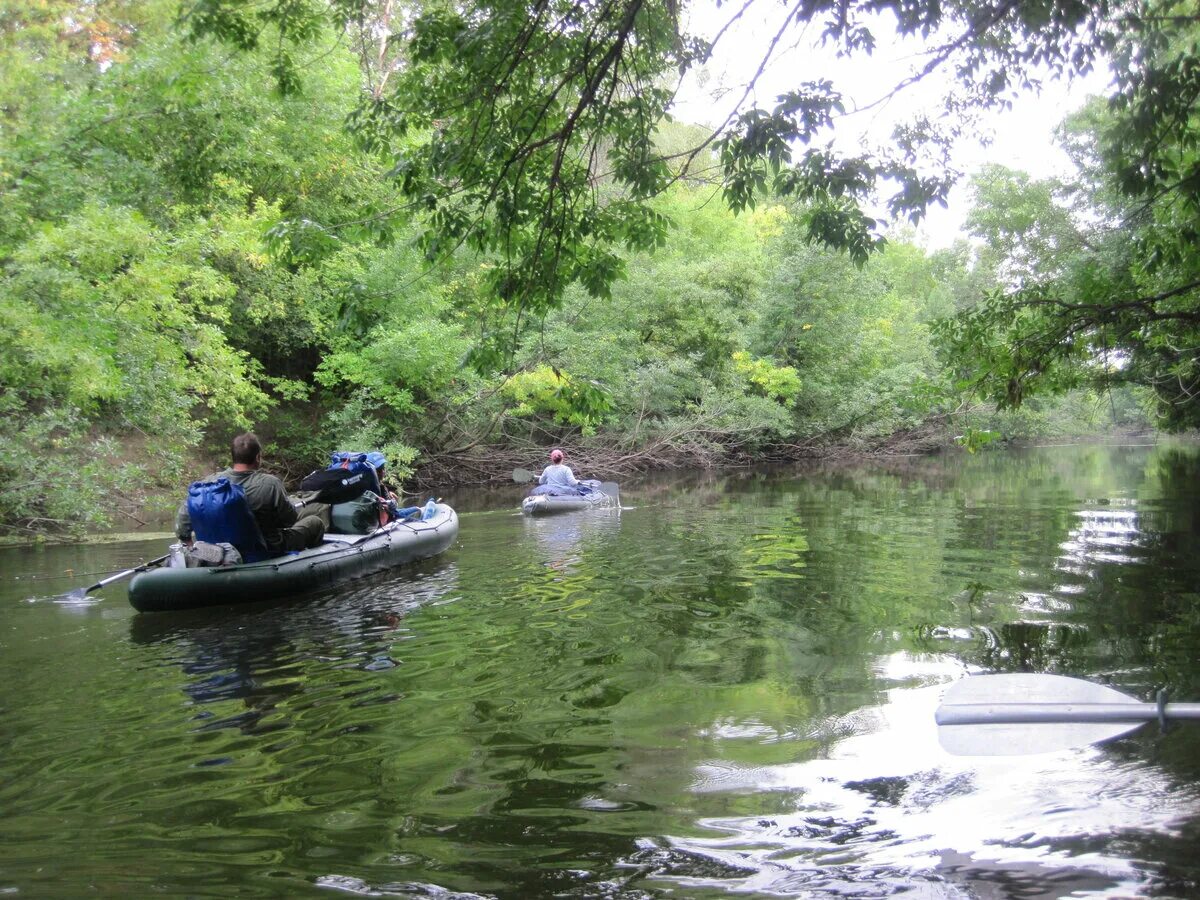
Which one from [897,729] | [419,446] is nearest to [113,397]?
[419,446]

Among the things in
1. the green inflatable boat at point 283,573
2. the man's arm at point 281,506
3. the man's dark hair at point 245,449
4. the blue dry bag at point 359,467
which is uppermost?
the man's dark hair at point 245,449

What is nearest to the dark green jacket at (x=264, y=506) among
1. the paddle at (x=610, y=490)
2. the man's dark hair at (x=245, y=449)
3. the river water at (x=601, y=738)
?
the man's dark hair at (x=245, y=449)

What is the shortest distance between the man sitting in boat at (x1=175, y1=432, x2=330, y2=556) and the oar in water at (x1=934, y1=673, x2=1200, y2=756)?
17.4 feet

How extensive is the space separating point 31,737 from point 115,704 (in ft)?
1.76

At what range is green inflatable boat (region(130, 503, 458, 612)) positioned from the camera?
6.84 m

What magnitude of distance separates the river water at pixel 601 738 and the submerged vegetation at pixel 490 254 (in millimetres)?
1856

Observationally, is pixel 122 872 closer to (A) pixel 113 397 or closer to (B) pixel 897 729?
(B) pixel 897 729

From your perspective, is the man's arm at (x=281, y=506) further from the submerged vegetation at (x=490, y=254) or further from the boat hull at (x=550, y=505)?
the boat hull at (x=550, y=505)

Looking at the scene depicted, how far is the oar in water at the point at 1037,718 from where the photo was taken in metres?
3.34

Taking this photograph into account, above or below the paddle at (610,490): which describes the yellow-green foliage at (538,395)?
above

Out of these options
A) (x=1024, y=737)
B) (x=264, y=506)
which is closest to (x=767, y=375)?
(x=264, y=506)

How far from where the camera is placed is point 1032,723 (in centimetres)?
347

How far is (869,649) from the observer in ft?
18.1

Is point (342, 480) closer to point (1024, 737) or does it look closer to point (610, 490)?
point (610, 490)
